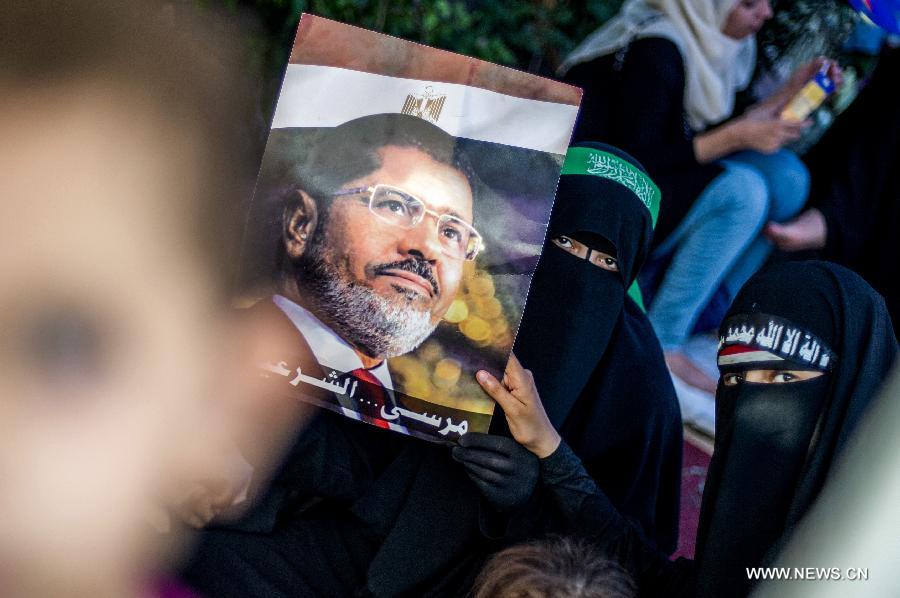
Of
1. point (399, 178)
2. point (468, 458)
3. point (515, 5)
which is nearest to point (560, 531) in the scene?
point (468, 458)

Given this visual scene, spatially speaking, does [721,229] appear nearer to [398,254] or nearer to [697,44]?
[697,44]

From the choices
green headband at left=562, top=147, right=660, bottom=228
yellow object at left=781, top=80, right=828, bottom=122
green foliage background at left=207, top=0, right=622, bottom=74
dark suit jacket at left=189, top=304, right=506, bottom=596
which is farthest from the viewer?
green foliage background at left=207, top=0, right=622, bottom=74

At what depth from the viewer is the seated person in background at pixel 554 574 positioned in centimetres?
111

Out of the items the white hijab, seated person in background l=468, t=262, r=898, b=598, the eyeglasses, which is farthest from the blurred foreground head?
the white hijab

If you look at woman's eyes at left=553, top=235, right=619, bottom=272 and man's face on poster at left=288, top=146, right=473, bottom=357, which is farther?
woman's eyes at left=553, top=235, right=619, bottom=272

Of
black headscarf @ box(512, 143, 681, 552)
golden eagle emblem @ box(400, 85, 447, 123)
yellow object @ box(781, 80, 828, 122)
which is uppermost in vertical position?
yellow object @ box(781, 80, 828, 122)

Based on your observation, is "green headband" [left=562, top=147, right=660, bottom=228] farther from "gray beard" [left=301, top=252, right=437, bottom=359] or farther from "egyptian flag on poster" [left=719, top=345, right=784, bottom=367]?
"gray beard" [left=301, top=252, right=437, bottom=359]

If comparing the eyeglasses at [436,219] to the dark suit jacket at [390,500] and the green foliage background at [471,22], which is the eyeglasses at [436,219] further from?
the green foliage background at [471,22]

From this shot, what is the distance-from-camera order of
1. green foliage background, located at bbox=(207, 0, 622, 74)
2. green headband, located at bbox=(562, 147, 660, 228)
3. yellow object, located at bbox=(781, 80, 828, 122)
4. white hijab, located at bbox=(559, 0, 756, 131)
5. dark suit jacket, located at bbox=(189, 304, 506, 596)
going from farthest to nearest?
1. green foliage background, located at bbox=(207, 0, 622, 74)
2. white hijab, located at bbox=(559, 0, 756, 131)
3. yellow object, located at bbox=(781, 80, 828, 122)
4. green headband, located at bbox=(562, 147, 660, 228)
5. dark suit jacket, located at bbox=(189, 304, 506, 596)

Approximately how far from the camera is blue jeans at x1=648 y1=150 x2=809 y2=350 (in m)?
2.62

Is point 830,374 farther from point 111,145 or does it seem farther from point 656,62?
point 656,62

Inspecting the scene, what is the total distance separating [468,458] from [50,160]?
70cm

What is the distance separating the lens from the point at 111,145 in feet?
4.00

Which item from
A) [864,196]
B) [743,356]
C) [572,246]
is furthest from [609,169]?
[864,196]
